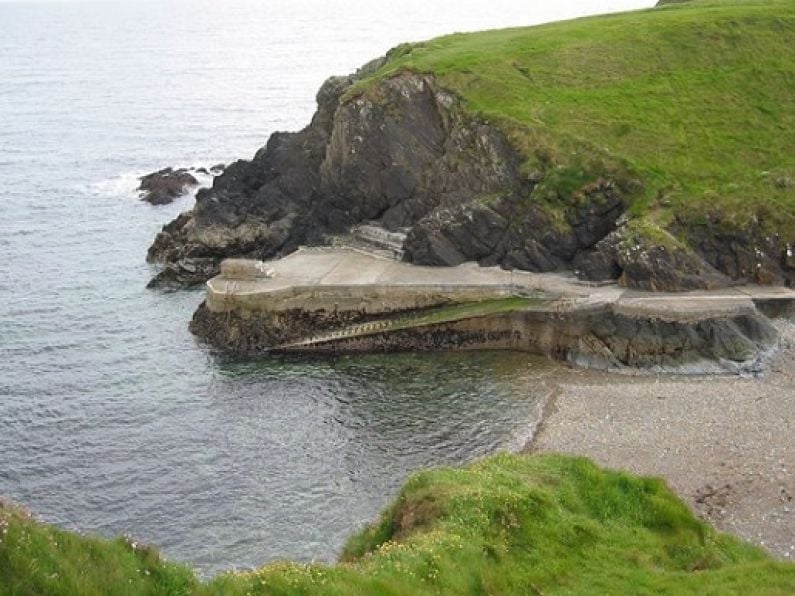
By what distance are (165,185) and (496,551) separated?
259 feet

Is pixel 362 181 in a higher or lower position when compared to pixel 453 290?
higher

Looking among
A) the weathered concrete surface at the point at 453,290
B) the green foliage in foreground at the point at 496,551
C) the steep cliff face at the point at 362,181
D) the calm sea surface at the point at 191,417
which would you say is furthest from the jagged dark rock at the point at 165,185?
the green foliage in foreground at the point at 496,551

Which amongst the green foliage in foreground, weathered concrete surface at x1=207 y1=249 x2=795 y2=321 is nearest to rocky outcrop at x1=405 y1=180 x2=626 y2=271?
weathered concrete surface at x1=207 y1=249 x2=795 y2=321

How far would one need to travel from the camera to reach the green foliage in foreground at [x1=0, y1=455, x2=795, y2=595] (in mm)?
16766

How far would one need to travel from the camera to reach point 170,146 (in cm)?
12119

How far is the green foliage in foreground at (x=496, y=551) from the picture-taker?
1677 centimetres

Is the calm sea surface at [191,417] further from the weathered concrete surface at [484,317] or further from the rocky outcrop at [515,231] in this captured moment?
the rocky outcrop at [515,231]

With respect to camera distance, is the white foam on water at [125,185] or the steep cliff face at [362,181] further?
the white foam on water at [125,185]

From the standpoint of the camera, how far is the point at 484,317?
56156mm

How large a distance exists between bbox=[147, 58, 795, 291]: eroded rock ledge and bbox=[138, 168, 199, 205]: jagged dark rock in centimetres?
1749

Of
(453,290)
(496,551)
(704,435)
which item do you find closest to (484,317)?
(453,290)

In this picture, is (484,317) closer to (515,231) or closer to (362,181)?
(515,231)

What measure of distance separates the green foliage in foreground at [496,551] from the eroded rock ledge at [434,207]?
30.4m

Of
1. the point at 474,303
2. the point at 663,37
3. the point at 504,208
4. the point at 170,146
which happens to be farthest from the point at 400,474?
the point at 170,146
